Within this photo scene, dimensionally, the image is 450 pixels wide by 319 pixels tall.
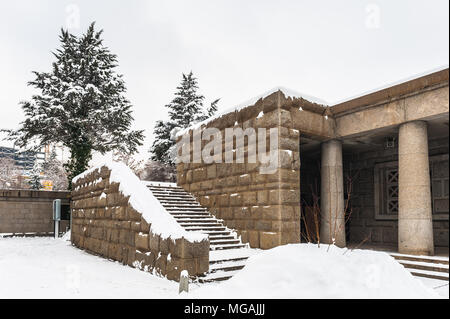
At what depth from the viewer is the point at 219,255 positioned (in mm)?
6938

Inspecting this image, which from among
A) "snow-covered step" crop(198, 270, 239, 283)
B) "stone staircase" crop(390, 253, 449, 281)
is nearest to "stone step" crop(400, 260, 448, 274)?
"stone staircase" crop(390, 253, 449, 281)

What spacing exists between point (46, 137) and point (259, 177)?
15596 millimetres

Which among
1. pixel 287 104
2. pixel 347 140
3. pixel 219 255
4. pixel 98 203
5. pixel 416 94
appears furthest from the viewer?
pixel 98 203

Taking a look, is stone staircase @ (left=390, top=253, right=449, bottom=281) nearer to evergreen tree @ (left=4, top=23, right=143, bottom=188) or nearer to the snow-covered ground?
the snow-covered ground

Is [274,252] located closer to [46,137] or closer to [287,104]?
[287,104]

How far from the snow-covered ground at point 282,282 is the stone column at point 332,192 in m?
2.52

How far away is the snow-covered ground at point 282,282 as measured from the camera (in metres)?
4.03

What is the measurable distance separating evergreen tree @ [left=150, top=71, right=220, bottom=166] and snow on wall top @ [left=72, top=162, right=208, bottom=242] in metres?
14.2

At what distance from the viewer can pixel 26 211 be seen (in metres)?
15.1

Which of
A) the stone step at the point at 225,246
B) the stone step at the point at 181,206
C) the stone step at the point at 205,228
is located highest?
the stone step at the point at 181,206

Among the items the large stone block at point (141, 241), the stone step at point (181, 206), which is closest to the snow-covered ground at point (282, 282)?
the large stone block at point (141, 241)

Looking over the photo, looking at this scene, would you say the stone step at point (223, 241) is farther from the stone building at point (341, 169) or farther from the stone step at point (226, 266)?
the stone step at point (226, 266)

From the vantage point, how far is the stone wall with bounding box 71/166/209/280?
5.79m
